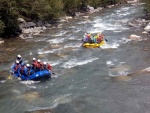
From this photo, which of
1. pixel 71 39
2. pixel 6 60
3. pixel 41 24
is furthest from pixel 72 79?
pixel 41 24

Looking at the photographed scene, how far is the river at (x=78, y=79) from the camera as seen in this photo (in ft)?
46.4

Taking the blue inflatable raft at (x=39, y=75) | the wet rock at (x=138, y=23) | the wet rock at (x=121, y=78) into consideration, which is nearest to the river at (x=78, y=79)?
the wet rock at (x=121, y=78)

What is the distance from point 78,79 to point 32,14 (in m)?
20.8

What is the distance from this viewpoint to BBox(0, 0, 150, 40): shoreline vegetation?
2973 cm

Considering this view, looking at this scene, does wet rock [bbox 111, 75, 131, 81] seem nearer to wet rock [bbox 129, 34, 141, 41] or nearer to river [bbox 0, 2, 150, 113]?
river [bbox 0, 2, 150, 113]

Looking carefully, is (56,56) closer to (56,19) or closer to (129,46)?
(129,46)

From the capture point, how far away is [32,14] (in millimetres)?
36625

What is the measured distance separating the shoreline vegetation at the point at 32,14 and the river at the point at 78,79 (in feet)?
6.77

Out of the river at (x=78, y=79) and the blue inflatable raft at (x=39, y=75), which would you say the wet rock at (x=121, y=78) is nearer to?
the river at (x=78, y=79)

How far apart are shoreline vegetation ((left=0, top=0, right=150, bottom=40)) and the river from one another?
206 centimetres

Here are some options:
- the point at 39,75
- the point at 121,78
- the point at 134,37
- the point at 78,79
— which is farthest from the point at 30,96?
the point at 134,37

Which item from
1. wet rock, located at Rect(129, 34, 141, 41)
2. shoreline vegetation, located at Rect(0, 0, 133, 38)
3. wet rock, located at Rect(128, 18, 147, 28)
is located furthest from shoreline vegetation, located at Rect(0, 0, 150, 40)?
wet rock, located at Rect(129, 34, 141, 41)

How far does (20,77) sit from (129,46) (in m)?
10.3

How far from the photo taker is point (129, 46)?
24.6m
